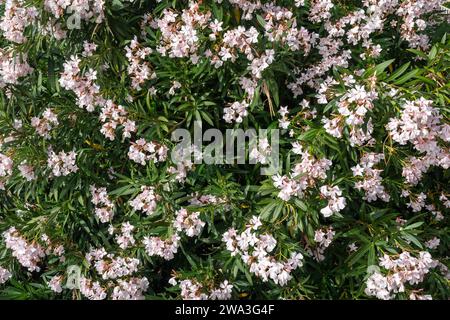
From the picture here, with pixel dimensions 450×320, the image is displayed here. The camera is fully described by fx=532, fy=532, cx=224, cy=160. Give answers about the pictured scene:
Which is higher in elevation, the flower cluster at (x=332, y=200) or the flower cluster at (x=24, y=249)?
the flower cluster at (x=332, y=200)

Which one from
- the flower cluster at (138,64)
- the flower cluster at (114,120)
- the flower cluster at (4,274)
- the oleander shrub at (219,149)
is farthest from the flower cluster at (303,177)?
the flower cluster at (4,274)

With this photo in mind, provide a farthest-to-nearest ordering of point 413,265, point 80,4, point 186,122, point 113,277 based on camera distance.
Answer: point 186,122
point 113,277
point 80,4
point 413,265

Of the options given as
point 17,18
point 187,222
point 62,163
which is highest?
point 17,18

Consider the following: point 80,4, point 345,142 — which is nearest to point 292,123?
point 345,142

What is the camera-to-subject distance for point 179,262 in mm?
3150

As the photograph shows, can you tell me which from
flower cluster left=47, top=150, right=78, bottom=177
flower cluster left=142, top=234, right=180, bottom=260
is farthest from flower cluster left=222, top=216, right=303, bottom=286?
flower cluster left=47, top=150, right=78, bottom=177

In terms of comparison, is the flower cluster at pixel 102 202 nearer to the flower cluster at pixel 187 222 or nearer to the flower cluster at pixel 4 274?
the flower cluster at pixel 187 222

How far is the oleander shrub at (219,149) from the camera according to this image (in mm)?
2650

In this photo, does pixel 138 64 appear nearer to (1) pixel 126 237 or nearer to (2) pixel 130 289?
(1) pixel 126 237

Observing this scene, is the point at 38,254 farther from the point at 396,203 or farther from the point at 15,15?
the point at 396,203

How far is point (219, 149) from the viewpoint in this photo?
117 inches

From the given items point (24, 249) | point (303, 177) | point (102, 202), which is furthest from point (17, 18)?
point (303, 177)

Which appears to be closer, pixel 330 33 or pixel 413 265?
→ pixel 413 265
